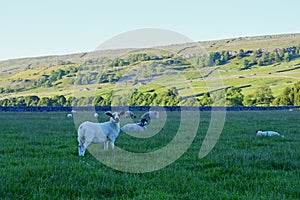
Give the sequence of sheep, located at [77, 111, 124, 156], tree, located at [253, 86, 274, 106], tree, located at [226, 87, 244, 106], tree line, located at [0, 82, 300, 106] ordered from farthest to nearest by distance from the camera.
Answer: tree, located at [253, 86, 274, 106] → tree, located at [226, 87, 244, 106] → tree line, located at [0, 82, 300, 106] → sheep, located at [77, 111, 124, 156]

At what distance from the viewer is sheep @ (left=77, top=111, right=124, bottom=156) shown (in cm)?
1343

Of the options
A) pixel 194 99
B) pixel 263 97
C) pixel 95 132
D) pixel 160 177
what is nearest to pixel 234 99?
pixel 194 99

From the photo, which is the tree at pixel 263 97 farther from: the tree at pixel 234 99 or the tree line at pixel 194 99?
the tree at pixel 234 99

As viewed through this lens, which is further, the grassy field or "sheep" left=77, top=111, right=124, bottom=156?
"sheep" left=77, top=111, right=124, bottom=156

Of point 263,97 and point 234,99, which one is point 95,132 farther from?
point 263,97

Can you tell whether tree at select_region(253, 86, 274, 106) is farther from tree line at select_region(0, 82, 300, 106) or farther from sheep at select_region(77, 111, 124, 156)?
sheep at select_region(77, 111, 124, 156)

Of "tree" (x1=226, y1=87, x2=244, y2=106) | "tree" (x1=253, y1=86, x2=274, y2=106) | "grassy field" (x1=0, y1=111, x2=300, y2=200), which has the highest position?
"grassy field" (x1=0, y1=111, x2=300, y2=200)

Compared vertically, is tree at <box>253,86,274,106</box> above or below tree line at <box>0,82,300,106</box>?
below

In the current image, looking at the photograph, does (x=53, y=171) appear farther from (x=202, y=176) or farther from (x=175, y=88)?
(x=175, y=88)

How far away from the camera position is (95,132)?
13930 mm

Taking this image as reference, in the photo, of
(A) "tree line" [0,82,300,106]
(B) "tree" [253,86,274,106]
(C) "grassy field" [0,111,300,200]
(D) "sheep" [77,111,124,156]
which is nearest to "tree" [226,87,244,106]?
(A) "tree line" [0,82,300,106]

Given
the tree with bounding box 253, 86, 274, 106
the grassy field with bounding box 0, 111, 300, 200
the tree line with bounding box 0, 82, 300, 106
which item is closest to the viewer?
the grassy field with bounding box 0, 111, 300, 200

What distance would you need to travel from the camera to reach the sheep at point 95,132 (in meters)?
13.4

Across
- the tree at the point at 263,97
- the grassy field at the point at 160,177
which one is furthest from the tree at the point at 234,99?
the grassy field at the point at 160,177
